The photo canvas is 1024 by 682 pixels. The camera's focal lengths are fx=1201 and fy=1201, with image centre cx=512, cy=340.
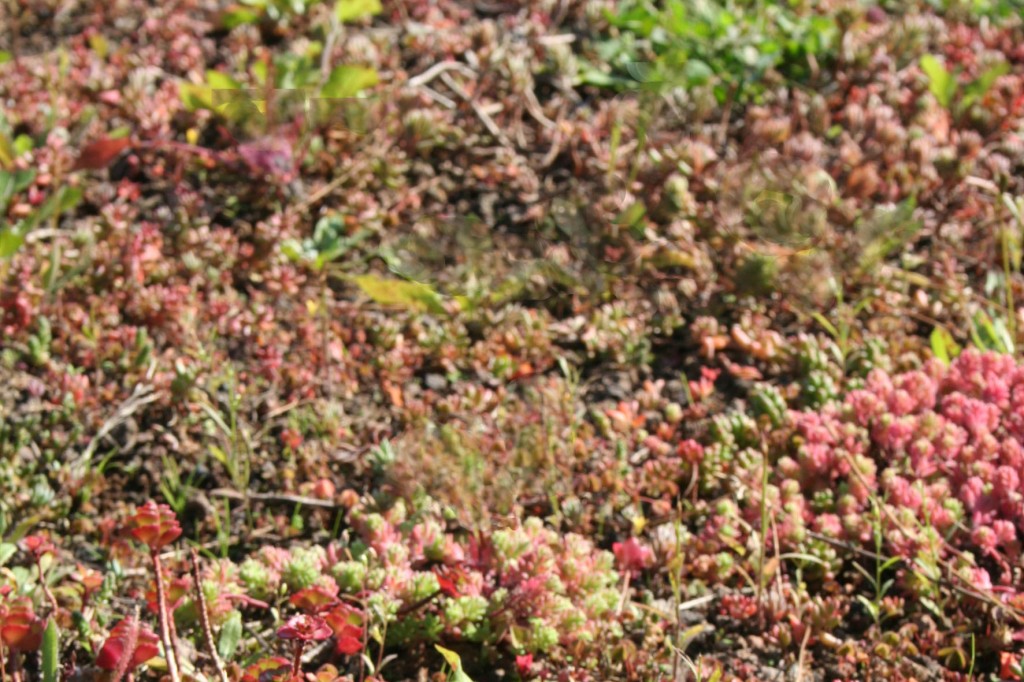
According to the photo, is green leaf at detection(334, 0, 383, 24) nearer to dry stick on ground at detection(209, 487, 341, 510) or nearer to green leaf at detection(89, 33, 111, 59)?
green leaf at detection(89, 33, 111, 59)

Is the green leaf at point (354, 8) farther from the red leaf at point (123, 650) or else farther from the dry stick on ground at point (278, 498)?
the red leaf at point (123, 650)

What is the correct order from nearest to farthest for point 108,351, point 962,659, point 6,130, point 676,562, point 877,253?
point 962,659, point 676,562, point 108,351, point 877,253, point 6,130

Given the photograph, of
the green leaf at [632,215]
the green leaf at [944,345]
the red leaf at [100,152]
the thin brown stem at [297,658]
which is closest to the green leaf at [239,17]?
the red leaf at [100,152]

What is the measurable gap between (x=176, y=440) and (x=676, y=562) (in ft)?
5.72

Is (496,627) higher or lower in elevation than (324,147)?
lower

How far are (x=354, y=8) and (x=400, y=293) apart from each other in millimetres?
2012

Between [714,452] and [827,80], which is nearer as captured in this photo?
[714,452]

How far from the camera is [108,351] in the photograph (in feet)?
14.1

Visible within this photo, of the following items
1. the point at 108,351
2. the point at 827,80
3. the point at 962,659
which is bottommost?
the point at 962,659

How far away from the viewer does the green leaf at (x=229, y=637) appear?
3.20 m

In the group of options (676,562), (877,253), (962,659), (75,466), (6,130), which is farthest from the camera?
(6,130)

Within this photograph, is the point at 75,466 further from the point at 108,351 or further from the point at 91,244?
the point at 91,244

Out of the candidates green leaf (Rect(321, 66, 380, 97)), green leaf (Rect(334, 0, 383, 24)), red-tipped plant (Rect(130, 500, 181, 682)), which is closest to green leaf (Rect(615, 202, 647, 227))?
green leaf (Rect(321, 66, 380, 97))

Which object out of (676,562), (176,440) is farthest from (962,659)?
(176,440)
